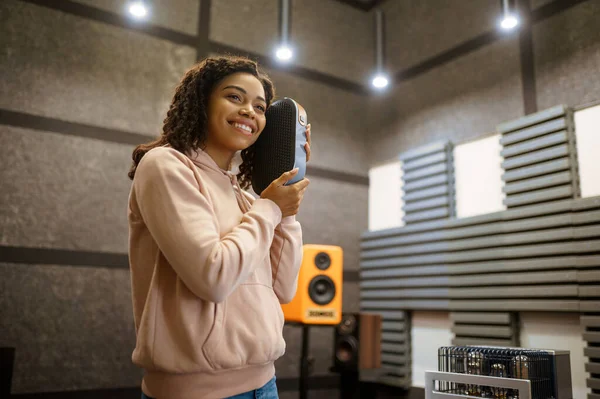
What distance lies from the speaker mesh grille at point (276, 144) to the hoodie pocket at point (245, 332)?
0.28m

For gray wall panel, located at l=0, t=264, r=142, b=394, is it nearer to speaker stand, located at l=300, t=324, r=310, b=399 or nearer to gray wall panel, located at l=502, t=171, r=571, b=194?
speaker stand, located at l=300, t=324, r=310, b=399

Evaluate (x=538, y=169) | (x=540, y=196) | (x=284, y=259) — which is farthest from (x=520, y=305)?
(x=284, y=259)

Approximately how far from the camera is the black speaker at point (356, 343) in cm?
342

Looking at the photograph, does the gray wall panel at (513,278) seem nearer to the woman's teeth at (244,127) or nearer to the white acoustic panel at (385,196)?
the white acoustic panel at (385,196)

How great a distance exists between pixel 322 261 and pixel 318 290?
0.63ft

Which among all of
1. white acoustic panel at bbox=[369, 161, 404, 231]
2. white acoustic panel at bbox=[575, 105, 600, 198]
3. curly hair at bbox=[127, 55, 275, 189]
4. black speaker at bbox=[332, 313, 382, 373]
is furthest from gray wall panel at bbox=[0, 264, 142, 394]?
white acoustic panel at bbox=[575, 105, 600, 198]

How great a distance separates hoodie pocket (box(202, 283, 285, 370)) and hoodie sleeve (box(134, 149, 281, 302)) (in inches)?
2.7

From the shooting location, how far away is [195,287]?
95 cm

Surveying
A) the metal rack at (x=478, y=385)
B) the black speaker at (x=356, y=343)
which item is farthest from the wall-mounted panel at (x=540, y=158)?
the metal rack at (x=478, y=385)

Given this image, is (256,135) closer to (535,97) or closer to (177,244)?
(177,244)

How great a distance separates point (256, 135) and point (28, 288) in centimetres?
257

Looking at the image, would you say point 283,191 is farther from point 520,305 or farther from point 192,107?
point 520,305

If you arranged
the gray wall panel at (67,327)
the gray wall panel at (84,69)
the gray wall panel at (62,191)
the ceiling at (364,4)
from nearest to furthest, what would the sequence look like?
1. the gray wall panel at (67,327)
2. the gray wall panel at (62,191)
3. the gray wall panel at (84,69)
4. the ceiling at (364,4)

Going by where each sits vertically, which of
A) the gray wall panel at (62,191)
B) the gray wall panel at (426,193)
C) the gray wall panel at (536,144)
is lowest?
the gray wall panel at (62,191)
